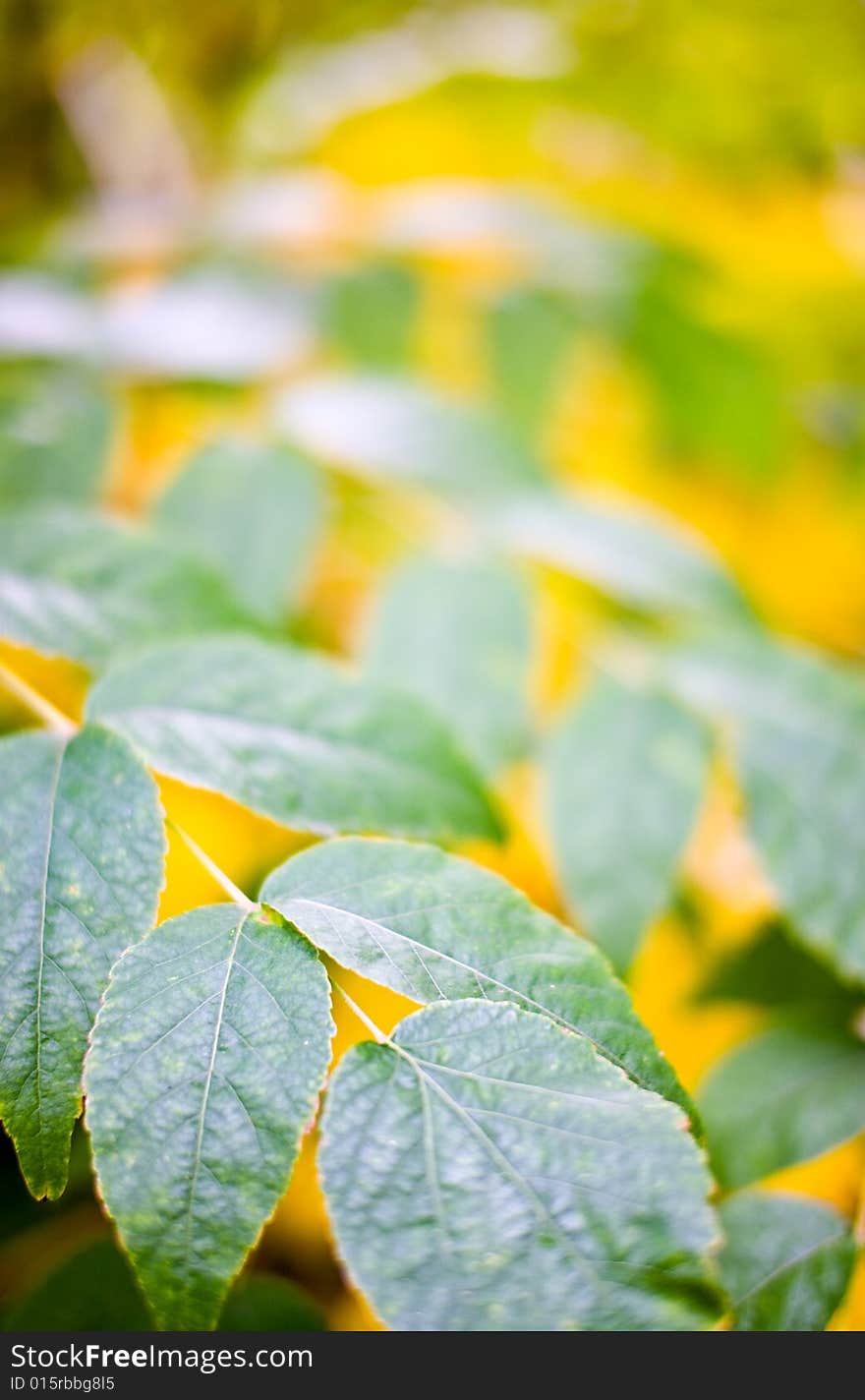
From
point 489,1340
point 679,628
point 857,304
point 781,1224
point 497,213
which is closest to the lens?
point 489,1340

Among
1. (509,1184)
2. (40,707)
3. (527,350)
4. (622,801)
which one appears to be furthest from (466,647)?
(527,350)

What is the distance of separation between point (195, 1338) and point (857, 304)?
4.87ft

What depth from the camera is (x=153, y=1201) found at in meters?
0.31

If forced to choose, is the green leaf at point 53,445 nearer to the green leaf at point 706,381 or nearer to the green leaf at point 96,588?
the green leaf at point 96,588

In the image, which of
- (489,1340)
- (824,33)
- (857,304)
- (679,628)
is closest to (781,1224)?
(489,1340)

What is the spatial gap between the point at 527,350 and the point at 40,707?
883 millimetres

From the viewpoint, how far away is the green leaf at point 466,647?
2.09 ft

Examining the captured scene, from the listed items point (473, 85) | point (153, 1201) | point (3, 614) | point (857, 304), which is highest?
point (473, 85)

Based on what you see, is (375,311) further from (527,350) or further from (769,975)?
(769,975)

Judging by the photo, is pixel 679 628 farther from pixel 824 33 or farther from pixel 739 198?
pixel 824 33

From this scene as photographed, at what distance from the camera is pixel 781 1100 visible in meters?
0.52

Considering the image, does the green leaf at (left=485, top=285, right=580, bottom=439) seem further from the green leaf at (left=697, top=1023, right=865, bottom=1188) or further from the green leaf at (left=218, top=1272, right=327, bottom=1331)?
the green leaf at (left=218, top=1272, right=327, bottom=1331)

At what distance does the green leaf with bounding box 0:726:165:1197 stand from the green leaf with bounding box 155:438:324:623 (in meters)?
0.32

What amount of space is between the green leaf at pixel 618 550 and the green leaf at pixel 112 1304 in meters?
0.57
